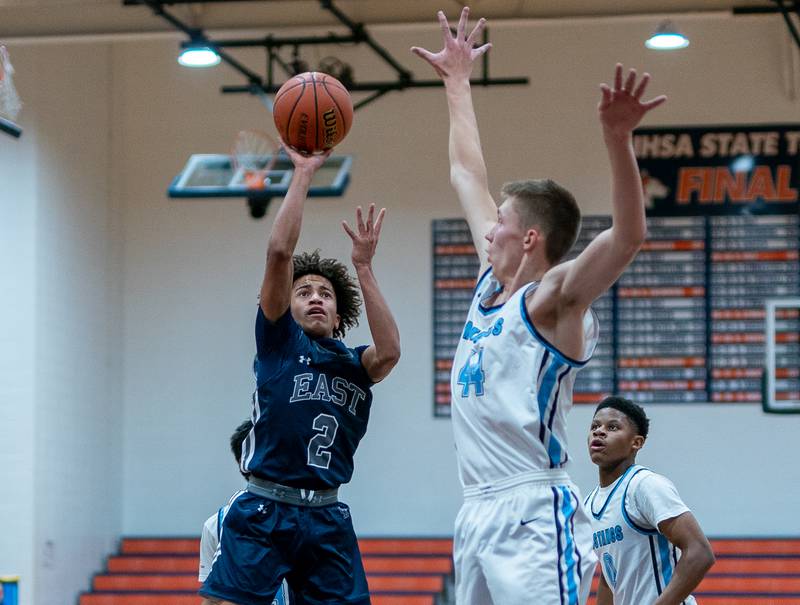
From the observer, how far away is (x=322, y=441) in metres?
4.94

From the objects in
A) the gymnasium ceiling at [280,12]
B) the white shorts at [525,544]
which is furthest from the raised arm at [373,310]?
the gymnasium ceiling at [280,12]

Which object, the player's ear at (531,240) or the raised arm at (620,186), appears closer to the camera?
the raised arm at (620,186)

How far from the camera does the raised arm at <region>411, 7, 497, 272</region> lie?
4.34 meters

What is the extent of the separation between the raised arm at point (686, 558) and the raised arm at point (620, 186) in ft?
5.41

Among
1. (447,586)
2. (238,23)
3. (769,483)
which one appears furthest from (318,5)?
(769,483)

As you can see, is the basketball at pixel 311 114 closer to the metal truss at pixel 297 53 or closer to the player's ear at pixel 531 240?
the player's ear at pixel 531 240

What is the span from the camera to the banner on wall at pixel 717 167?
11297 mm

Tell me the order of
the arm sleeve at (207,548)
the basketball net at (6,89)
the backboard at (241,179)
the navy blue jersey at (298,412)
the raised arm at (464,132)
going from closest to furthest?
the raised arm at (464,132) → the navy blue jersey at (298,412) → the arm sleeve at (207,548) → the basketball net at (6,89) → the backboard at (241,179)

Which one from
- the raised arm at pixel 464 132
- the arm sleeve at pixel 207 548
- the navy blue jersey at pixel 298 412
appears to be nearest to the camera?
the raised arm at pixel 464 132

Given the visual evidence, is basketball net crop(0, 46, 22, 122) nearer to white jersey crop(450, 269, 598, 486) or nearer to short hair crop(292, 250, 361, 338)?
short hair crop(292, 250, 361, 338)

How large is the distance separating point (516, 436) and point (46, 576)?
7.69 meters

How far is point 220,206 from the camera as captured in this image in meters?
11.8

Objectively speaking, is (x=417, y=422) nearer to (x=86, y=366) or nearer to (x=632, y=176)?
(x=86, y=366)

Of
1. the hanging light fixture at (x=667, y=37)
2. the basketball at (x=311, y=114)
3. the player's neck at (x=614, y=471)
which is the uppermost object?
the hanging light fixture at (x=667, y=37)
